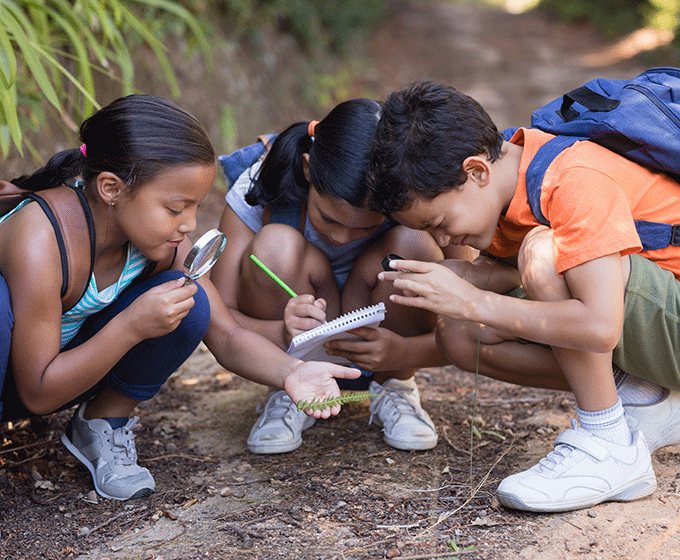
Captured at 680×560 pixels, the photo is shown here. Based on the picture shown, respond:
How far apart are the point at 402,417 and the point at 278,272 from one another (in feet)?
1.95

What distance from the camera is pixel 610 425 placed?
1700mm

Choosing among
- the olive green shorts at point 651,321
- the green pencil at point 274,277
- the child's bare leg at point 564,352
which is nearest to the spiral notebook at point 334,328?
the green pencil at point 274,277

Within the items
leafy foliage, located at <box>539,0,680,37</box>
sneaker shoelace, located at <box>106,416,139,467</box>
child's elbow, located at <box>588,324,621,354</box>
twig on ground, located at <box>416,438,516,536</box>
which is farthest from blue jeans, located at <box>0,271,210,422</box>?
leafy foliage, located at <box>539,0,680,37</box>

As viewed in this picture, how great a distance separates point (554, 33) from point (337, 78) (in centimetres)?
602

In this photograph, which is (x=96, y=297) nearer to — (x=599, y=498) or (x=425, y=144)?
(x=425, y=144)

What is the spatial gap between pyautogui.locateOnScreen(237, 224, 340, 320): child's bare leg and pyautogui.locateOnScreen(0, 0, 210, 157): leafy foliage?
688 mm

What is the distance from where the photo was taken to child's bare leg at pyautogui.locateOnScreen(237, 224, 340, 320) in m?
2.10

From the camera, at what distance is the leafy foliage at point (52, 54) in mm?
1977

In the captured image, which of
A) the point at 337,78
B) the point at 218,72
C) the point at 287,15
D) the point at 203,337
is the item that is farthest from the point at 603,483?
the point at 337,78

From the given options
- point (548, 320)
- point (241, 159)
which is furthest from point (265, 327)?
point (548, 320)

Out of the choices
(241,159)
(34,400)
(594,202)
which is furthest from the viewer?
(241,159)

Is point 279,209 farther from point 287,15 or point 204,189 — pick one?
point 287,15

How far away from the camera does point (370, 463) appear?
196 centimetres

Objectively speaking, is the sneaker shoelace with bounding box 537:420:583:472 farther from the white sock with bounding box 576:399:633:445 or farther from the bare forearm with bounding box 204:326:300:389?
the bare forearm with bounding box 204:326:300:389
